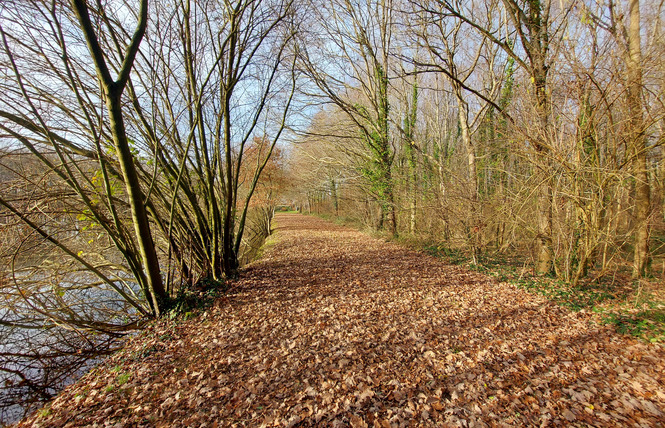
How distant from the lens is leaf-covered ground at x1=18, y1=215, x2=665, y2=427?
2.49 m

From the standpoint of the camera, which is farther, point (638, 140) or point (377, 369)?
point (638, 140)

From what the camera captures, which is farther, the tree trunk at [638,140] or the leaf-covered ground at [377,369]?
the tree trunk at [638,140]

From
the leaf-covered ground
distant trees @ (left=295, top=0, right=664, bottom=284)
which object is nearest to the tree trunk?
distant trees @ (left=295, top=0, right=664, bottom=284)

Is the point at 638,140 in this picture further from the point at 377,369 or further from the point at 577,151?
the point at 377,369

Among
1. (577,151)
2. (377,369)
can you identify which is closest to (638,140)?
(577,151)

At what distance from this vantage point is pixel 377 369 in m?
3.11

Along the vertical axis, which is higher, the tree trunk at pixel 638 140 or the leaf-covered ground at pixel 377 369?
the tree trunk at pixel 638 140

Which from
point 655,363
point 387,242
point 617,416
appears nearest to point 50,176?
point 617,416

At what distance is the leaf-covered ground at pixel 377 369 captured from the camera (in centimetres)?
249

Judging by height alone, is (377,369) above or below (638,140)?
below

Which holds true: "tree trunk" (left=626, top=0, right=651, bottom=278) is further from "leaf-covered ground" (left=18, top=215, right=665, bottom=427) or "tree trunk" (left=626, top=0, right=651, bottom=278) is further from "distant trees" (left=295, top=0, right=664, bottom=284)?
"leaf-covered ground" (left=18, top=215, right=665, bottom=427)

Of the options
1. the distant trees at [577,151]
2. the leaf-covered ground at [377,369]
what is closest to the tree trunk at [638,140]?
the distant trees at [577,151]

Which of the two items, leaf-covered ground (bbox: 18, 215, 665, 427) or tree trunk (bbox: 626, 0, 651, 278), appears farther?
tree trunk (bbox: 626, 0, 651, 278)

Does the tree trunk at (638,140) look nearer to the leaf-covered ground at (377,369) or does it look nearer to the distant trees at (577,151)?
the distant trees at (577,151)
